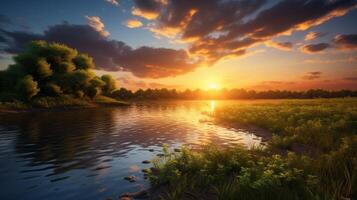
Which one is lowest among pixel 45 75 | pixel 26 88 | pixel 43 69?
pixel 26 88

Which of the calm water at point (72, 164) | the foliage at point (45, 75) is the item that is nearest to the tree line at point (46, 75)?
the foliage at point (45, 75)

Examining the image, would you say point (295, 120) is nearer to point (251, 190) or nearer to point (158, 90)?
point (251, 190)

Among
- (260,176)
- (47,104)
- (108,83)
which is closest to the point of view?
(260,176)

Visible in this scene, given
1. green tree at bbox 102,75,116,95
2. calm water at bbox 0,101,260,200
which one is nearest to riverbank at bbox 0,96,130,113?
green tree at bbox 102,75,116,95

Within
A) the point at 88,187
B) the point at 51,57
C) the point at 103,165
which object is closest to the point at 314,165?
the point at 88,187

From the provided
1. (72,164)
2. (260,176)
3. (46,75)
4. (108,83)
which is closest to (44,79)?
(46,75)

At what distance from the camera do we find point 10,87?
180ft

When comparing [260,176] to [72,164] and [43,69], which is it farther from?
[43,69]

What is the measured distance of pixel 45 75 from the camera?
185ft

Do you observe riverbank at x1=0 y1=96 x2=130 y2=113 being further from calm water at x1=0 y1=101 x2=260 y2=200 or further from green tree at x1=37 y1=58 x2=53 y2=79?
calm water at x1=0 y1=101 x2=260 y2=200

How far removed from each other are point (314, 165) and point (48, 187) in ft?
32.6

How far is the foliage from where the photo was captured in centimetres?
5059

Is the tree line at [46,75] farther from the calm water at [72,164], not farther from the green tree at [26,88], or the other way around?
the calm water at [72,164]

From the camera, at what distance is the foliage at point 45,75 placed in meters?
50.6
